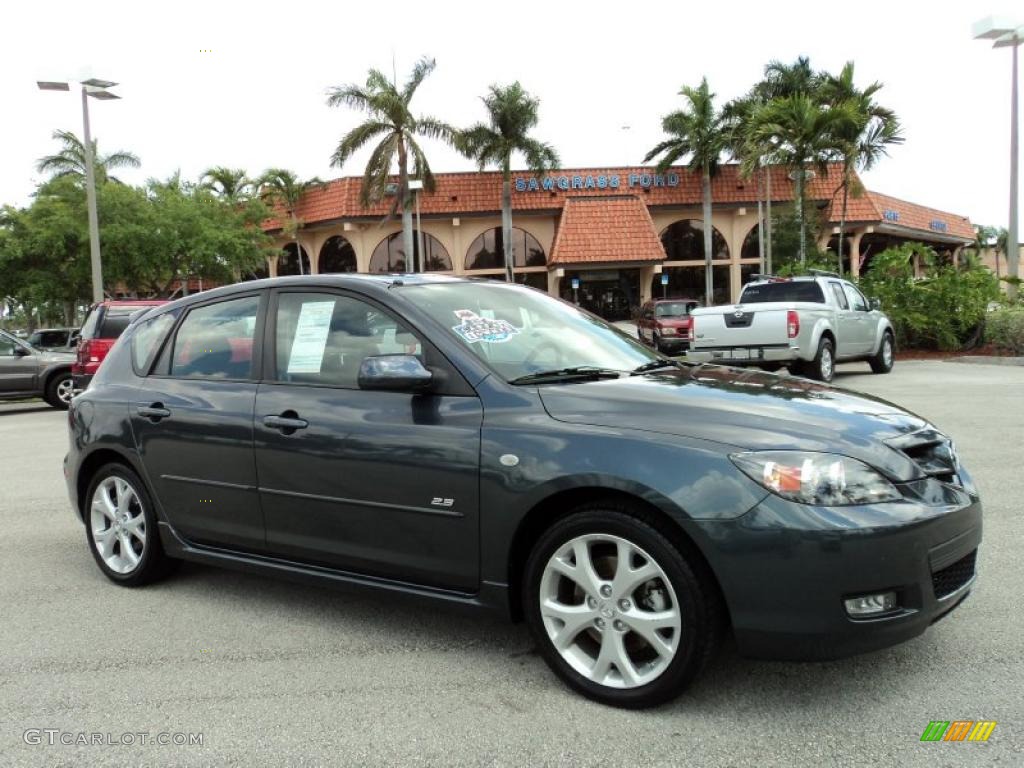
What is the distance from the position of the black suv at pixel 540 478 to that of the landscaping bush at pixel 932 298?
18660 mm

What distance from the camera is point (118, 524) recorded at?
15.9 feet

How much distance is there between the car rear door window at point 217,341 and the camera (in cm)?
438

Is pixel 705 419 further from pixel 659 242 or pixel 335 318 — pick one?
pixel 659 242

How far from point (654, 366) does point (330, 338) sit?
5.04 feet

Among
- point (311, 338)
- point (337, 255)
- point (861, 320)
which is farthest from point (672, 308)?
point (311, 338)

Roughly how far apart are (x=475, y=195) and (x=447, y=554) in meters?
38.2

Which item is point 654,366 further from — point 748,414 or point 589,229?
point 589,229

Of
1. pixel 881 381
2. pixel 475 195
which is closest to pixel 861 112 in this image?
pixel 881 381

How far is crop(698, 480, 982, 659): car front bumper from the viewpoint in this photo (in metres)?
2.83

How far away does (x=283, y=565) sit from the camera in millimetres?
4098

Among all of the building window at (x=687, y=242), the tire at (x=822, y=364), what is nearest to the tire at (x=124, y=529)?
the tire at (x=822, y=364)

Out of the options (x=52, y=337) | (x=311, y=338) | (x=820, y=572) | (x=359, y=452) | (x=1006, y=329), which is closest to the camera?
(x=820, y=572)

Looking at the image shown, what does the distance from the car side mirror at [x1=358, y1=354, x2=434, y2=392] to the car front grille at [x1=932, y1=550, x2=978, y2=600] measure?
201 cm

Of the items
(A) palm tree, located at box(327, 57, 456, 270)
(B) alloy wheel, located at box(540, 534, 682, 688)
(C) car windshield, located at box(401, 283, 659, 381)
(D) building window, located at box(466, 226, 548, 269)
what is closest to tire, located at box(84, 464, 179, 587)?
(C) car windshield, located at box(401, 283, 659, 381)
